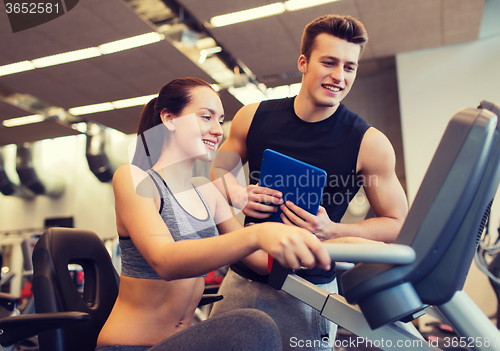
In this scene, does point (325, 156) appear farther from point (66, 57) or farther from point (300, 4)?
point (66, 57)

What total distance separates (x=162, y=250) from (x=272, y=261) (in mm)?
264

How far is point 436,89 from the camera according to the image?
4812 mm

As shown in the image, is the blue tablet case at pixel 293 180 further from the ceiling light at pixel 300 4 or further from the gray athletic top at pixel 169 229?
the ceiling light at pixel 300 4

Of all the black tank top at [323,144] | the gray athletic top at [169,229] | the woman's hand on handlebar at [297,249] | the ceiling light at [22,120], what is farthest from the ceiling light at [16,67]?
the woman's hand on handlebar at [297,249]

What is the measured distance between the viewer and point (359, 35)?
4.00 feet

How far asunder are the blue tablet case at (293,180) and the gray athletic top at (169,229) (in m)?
0.23

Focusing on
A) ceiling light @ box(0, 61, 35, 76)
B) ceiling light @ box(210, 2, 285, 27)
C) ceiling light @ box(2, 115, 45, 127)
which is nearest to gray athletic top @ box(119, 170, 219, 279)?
ceiling light @ box(210, 2, 285, 27)

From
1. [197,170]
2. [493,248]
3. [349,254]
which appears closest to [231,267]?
[349,254]

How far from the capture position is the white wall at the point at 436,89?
15.2 feet

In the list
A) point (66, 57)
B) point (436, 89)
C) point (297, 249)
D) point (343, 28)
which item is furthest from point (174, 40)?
point (297, 249)

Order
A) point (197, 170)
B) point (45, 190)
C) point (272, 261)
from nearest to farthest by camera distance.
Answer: point (272, 261), point (197, 170), point (45, 190)

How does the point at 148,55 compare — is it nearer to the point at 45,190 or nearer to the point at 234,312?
the point at 234,312

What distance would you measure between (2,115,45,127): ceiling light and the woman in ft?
20.7

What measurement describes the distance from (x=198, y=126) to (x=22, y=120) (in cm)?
668
